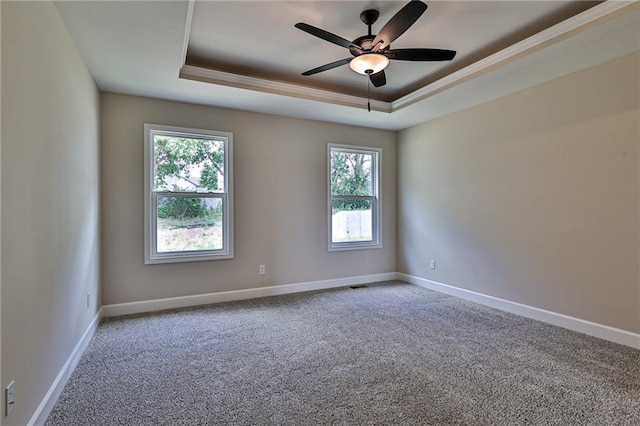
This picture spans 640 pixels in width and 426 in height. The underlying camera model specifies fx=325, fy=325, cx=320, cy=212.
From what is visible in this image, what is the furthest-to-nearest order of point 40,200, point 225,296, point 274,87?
point 225,296
point 274,87
point 40,200

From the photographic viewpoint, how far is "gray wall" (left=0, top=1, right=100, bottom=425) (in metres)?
1.51

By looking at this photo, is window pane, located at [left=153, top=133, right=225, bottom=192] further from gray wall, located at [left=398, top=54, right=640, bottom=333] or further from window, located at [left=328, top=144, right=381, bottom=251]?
gray wall, located at [left=398, top=54, right=640, bottom=333]

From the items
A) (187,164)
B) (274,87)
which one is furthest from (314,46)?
(187,164)

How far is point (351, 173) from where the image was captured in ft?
17.1

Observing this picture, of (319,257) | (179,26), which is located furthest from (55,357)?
(319,257)

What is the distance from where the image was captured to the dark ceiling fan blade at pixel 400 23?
2.00m

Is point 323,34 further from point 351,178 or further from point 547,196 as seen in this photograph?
point 351,178

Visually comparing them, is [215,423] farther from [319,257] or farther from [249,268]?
[319,257]

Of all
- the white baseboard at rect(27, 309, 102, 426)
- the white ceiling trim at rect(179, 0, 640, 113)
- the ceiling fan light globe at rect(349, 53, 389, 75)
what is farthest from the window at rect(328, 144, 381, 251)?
the white baseboard at rect(27, 309, 102, 426)

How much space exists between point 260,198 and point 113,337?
7.39 ft

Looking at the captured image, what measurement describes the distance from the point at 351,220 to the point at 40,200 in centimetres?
395

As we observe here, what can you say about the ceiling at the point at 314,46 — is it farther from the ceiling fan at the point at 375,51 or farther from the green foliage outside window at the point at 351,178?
the green foliage outside window at the point at 351,178

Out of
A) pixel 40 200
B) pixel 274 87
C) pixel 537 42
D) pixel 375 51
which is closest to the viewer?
pixel 40 200

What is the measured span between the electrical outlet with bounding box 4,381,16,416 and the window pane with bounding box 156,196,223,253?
246 centimetres
